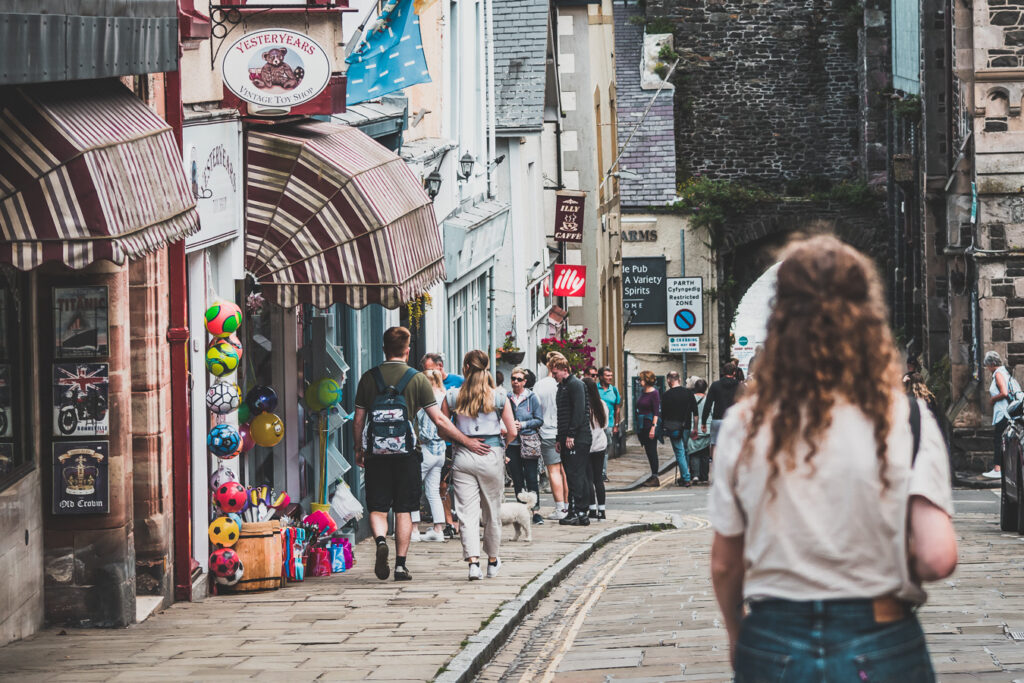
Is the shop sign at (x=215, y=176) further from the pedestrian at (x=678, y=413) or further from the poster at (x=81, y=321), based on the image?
the pedestrian at (x=678, y=413)

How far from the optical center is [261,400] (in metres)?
11.9

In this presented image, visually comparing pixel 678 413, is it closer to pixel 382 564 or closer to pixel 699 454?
pixel 699 454

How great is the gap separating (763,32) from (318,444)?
38.9 meters

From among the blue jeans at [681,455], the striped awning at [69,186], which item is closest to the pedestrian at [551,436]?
the blue jeans at [681,455]

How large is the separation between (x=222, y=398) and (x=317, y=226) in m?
1.73

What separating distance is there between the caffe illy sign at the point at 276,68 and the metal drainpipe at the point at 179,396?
3.34ft

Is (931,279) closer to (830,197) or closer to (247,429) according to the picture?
(830,197)

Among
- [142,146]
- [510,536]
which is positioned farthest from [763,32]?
[142,146]

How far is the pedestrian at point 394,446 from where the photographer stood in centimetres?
1177

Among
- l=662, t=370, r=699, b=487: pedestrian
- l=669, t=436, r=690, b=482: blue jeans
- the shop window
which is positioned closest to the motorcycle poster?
the shop window

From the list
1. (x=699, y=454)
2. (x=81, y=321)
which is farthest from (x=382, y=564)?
(x=699, y=454)

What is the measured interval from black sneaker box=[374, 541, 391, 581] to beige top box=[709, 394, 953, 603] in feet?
26.8

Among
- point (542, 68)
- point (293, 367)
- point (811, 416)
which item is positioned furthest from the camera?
point (542, 68)

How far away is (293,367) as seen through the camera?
44.3ft
